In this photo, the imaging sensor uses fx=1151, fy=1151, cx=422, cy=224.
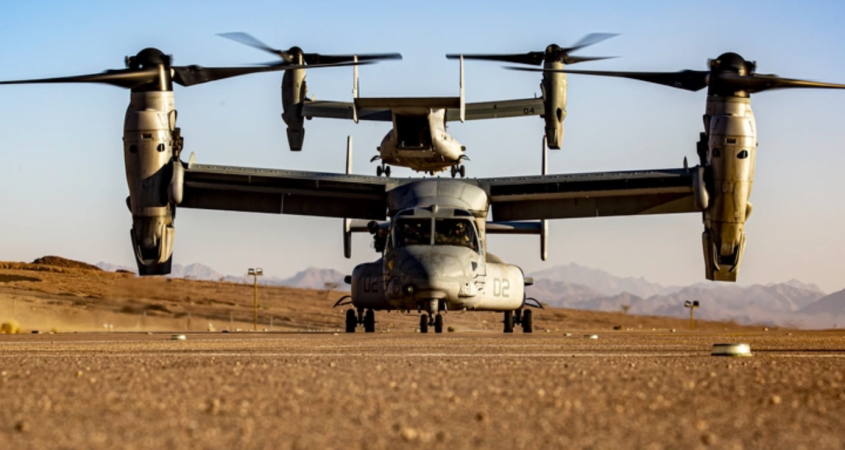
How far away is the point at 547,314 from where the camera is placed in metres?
86.9

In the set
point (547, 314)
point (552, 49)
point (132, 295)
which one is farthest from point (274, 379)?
point (547, 314)

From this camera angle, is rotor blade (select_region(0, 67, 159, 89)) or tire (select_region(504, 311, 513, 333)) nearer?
rotor blade (select_region(0, 67, 159, 89))

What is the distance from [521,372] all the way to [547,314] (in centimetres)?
7788

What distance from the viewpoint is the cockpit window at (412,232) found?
2517cm

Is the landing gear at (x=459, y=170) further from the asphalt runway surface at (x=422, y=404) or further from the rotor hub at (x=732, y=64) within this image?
the asphalt runway surface at (x=422, y=404)

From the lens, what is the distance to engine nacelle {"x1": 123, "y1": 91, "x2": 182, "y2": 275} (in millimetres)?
27453

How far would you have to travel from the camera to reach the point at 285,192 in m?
29.6

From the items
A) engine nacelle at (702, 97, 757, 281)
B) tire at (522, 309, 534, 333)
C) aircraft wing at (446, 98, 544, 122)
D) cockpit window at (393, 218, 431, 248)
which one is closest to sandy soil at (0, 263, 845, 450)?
cockpit window at (393, 218, 431, 248)

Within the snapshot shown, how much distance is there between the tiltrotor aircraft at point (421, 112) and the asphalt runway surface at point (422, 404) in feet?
61.0

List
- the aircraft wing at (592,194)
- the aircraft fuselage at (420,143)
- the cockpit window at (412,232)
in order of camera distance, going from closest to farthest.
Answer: the cockpit window at (412,232)
the aircraft wing at (592,194)
the aircraft fuselage at (420,143)

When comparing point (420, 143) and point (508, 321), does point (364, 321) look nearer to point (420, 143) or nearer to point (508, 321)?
point (508, 321)

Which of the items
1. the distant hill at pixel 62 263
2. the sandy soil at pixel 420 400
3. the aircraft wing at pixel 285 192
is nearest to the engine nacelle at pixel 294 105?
the aircraft wing at pixel 285 192

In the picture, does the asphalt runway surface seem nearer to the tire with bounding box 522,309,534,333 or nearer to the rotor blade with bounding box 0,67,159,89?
the rotor blade with bounding box 0,67,159,89

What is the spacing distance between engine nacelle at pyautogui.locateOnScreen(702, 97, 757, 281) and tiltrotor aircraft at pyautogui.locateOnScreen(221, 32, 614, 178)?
619cm
